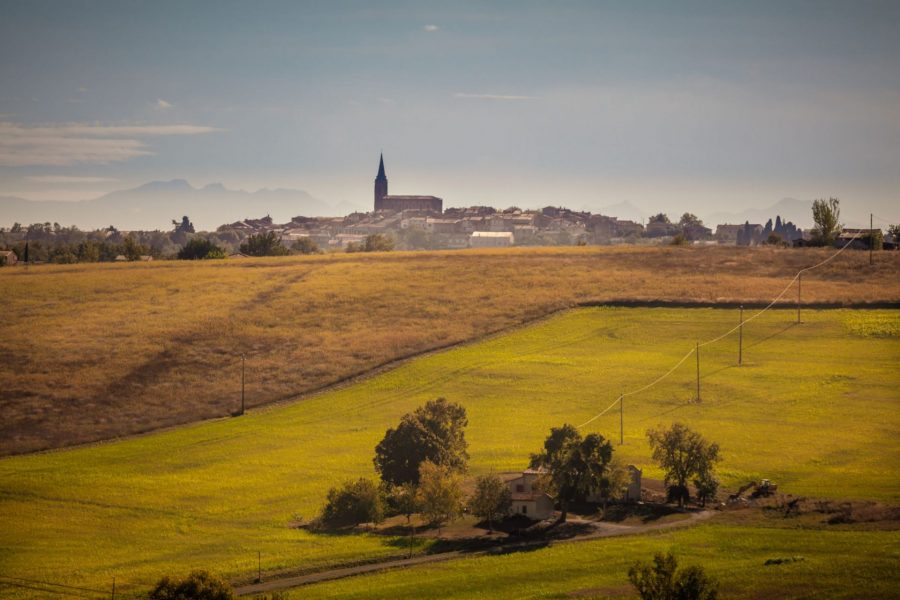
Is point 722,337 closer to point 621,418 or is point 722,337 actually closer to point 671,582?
point 621,418

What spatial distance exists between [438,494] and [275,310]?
224ft

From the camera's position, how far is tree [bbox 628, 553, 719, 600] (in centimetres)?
4994

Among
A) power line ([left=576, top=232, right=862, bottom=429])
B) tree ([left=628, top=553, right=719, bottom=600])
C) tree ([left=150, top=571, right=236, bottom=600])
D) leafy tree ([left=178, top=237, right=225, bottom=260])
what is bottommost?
tree ([left=150, top=571, right=236, bottom=600])

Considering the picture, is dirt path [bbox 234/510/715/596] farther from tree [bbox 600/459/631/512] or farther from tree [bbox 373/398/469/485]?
tree [bbox 373/398/469/485]

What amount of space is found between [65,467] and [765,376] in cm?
6599

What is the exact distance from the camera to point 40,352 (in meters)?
117

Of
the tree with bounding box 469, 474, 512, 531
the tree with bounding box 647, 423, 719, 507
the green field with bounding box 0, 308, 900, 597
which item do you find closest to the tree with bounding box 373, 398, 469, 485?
the green field with bounding box 0, 308, 900, 597

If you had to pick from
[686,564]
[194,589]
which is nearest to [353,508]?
[194,589]

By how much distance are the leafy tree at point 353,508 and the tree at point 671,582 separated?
27909 mm

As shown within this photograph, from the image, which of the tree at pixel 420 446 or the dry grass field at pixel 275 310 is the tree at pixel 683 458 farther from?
the dry grass field at pixel 275 310

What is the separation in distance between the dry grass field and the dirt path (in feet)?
130

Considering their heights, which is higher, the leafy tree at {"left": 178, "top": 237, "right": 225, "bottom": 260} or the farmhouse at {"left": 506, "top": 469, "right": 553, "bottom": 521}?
the leafy tree at {"left": 178, "top": 237, "right": 225, "bottom": 260}

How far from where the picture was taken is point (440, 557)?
67938mm

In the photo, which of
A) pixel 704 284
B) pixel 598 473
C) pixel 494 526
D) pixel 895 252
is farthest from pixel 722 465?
pixel 895 252
